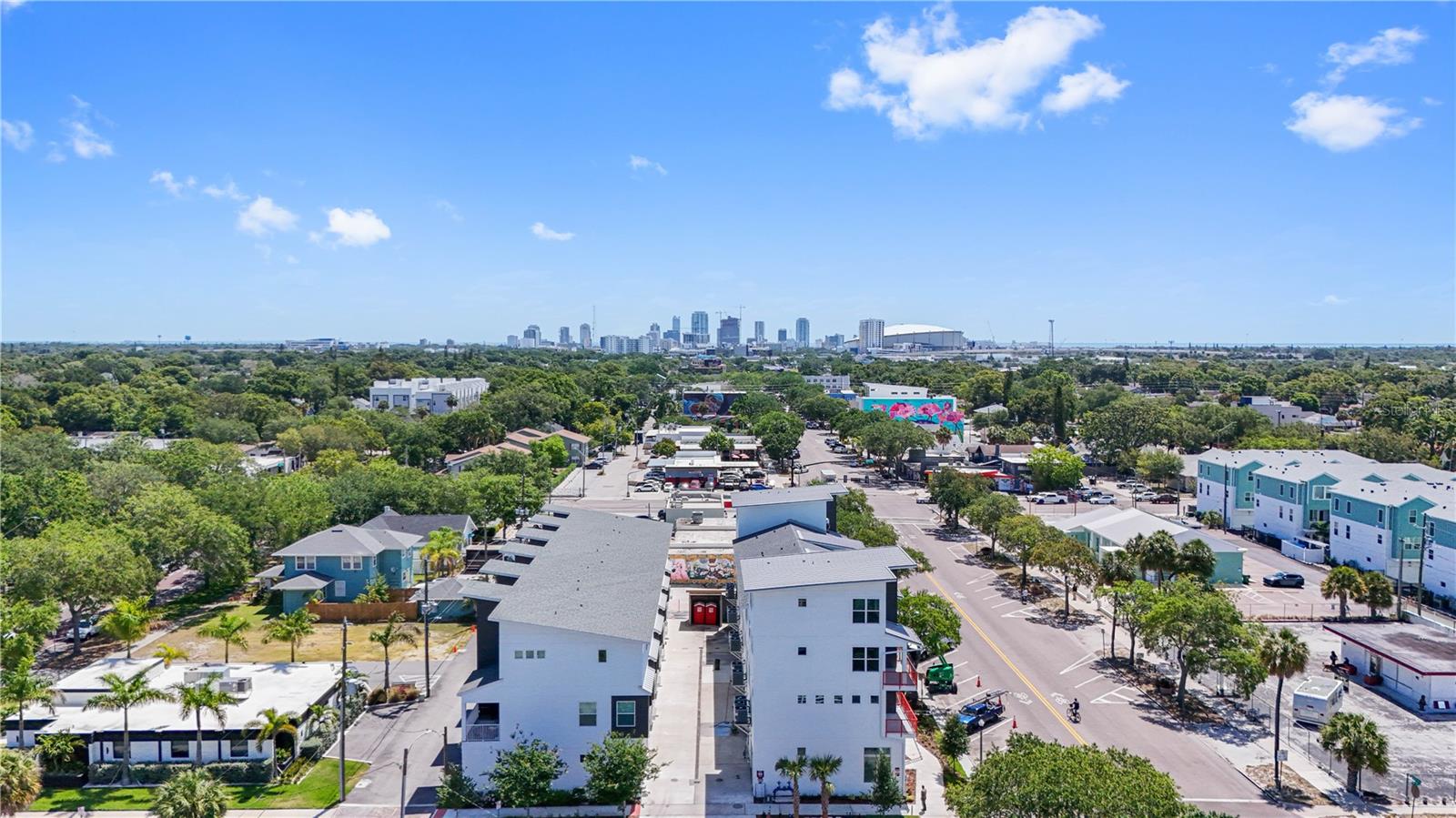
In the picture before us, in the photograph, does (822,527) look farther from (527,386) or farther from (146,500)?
(527,386)

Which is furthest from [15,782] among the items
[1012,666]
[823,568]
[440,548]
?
[1012,666]

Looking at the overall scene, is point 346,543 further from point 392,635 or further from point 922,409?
point 922,409

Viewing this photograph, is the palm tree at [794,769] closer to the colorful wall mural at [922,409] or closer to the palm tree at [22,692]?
the palm tree at [22,692]

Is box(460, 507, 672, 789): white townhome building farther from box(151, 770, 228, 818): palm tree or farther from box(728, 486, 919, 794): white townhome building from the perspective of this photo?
box(151, 770, 228, 818): palm tree

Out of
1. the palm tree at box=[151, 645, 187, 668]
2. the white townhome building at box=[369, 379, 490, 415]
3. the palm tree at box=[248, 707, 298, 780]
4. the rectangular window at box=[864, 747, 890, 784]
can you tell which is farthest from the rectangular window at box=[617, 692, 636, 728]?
the white townhome building at box=[369, 379, 490, 415]

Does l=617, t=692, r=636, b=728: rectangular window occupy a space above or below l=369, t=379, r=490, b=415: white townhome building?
below
